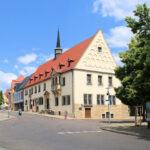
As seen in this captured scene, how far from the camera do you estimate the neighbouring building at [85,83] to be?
130 feet

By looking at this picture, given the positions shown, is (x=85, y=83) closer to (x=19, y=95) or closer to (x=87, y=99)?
(x=87, y=99)

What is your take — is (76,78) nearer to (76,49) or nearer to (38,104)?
(76,49)

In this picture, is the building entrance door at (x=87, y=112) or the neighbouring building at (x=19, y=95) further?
the neighbouring building at (x=19, y=95)

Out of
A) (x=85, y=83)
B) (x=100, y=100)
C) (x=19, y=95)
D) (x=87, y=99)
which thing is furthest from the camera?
(x=19, y=95)

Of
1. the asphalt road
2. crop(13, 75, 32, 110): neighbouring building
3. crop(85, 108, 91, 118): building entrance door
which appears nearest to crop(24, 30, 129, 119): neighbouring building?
crop(85, 108, 91, 118): building entrance door

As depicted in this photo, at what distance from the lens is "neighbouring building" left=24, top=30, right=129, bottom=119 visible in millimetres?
39594

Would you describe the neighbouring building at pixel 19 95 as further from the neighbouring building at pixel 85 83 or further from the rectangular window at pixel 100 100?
the rectangular window at pixel 100 100

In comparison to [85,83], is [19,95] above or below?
below

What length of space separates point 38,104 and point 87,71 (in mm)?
17847

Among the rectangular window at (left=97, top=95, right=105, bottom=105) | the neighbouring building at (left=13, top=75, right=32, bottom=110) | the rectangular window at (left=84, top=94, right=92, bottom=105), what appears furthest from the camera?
the neighbouring building at (left=13, top=75, right=32, bottom=110)

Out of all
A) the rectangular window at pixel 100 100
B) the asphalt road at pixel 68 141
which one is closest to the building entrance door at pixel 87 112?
the rectangular window at pixel 100 100

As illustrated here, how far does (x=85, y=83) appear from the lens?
134 feet

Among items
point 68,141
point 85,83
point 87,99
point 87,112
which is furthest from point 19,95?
point 68,141

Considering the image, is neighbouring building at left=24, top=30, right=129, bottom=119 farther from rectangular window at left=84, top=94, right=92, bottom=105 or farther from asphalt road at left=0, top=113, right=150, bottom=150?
asphalt road at left=0, top=113, right=150, bottom=150
